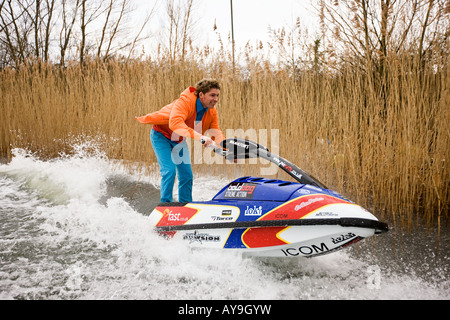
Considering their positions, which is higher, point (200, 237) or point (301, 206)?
point (301, 206)

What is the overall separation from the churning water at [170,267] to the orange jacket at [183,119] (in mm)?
953

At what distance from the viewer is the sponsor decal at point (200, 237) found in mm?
2920

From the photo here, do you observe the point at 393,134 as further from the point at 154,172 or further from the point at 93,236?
the point at 154,172

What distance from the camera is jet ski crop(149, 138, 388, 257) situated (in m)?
2.40

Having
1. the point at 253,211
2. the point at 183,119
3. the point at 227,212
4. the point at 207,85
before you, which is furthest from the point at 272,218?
the point at 207,85

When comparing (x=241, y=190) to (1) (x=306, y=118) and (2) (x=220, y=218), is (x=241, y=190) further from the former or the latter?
(1) (x=306, y=118)

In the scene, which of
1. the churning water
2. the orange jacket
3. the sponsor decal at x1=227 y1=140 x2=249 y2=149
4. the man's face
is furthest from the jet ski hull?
the man's face

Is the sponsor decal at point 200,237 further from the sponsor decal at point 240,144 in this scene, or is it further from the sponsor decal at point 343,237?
the sponsor decal at point 343,237

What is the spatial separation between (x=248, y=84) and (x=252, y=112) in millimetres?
769

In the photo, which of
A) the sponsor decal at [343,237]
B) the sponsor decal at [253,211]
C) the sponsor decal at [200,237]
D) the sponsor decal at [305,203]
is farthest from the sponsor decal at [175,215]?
the sponsor decal at [343,237]

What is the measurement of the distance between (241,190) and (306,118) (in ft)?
7.37

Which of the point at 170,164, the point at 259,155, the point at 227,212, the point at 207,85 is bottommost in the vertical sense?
the point at 227,212

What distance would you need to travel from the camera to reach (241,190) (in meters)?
2.89

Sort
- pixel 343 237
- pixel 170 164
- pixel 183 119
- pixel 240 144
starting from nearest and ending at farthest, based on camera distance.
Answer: pixel 343 237 < pixel 240 144 < pixel 183 119 < pixel 170 164
